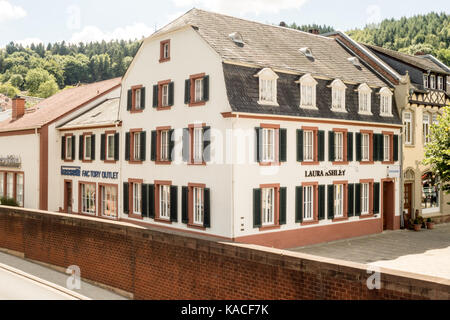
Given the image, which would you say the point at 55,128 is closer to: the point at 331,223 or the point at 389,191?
the point at 331,223

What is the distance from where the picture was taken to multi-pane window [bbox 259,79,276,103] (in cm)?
2180

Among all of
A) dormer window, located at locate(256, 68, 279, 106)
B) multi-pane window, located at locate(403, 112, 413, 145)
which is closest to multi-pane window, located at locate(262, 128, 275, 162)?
dormer window, located at locate(256, 68, 279, 106)

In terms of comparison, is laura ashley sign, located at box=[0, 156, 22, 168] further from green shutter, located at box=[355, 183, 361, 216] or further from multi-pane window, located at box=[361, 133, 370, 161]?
multi-pane window, located at box=[361, 133, 370, 161]

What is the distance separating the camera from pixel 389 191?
92.4 feet

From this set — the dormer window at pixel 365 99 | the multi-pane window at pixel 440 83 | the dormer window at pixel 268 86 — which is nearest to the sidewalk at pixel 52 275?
the dormer window at pixel 268 86

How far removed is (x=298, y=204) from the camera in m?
22.7

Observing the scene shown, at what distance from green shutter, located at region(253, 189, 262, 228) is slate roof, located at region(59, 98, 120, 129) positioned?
35.8ft

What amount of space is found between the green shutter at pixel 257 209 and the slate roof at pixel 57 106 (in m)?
17.6

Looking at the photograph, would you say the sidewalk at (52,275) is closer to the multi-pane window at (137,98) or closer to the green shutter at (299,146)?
the multi-pane window at (137,98)

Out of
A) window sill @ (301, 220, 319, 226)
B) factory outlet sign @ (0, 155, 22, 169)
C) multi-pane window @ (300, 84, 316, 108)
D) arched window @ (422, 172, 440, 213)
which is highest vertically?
multi-pane window @ (300, 84, 316, 108)

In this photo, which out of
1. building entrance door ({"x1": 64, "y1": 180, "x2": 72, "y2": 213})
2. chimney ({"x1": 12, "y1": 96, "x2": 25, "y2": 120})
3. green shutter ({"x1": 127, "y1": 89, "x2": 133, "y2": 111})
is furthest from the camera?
chimney ({"x1": 12, "y1": 96, "x2": 25, "y2": 120})

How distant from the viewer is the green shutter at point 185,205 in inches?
890

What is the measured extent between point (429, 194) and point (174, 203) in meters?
17.6

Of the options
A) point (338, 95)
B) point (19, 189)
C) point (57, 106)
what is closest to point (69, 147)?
point (19, 189)
